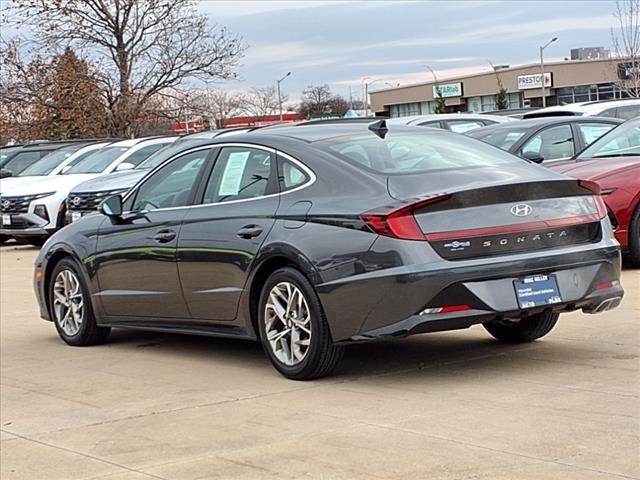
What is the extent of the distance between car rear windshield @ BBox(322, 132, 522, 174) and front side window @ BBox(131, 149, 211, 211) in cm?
123

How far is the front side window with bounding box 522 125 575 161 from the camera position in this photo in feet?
43.3

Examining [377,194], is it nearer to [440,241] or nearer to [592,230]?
[440,241]

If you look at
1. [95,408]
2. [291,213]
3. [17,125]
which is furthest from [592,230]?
[17,125]

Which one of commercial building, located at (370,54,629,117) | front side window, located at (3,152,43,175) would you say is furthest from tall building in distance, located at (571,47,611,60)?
front side window, located at (3,152,43,175)

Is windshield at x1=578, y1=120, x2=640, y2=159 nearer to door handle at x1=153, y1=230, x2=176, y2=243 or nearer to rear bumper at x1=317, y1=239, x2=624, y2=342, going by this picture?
rear bumper at x1=317, y1=239, x2=624, y2=342

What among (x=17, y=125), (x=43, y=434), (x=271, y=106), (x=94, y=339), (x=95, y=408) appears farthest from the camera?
(x=271, y=106)

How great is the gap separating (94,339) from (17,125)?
36316 millimetres

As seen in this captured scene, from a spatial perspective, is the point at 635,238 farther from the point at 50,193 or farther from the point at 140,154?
the point at 50,193

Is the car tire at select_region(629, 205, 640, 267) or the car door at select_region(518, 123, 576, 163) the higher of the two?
the car door at select_region(518, 123, 576, 163)

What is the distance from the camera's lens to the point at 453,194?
673 centimetres

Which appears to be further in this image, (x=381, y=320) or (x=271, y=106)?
(x=271, y=106)

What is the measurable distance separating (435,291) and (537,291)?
25.5 inches

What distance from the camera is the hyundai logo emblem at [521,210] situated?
22.5 ft

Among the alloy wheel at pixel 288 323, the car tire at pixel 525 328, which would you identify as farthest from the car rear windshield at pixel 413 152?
the car tire at pixel 525 328
